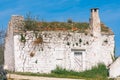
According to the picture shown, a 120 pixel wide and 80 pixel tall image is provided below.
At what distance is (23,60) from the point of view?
51906 mm

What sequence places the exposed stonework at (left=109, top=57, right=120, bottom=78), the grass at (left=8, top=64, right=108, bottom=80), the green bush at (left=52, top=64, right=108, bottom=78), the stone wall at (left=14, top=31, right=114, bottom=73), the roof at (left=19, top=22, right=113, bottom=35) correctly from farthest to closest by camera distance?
the roof at (left=19, top=22, right=113, bottom=35)
the exposed stonework at (left=109, top=57, right=120, bottom=78)
the green bush at (left=52, top=64, right=108, bottom=78)
the stone wall at (left=14, top=31, right=114, bottom=73)
the grass at (left=8, top=64, right=108, bottom=80)

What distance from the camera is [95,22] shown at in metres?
55.3

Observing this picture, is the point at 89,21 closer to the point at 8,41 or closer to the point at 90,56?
the point at 90,56

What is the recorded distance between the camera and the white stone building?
52094 mm

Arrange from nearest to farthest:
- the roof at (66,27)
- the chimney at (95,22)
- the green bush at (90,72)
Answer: the green bush at (90,72)
the roof at (66,27)
the chimney at (95,22)

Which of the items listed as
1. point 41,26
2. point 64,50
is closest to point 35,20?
point 41,26

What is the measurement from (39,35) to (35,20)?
232 centimetres

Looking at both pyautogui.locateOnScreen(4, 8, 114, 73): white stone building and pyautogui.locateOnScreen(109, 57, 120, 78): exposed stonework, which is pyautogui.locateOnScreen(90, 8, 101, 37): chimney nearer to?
pyautogui.locateOnScreen(4, 8, 114, 73): white stone building

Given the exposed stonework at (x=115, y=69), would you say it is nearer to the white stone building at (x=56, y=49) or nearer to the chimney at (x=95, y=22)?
the white stone building at (x=56, y=49)

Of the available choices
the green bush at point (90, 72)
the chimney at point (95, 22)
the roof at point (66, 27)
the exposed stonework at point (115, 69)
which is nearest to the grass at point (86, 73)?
the green bush at point (90, 72)

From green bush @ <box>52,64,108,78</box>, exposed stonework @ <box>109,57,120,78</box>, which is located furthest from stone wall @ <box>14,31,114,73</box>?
exposed stonework @ <box>109,57,120,78</box>

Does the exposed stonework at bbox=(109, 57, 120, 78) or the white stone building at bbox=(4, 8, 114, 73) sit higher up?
the white stone building at bbox=(4, 8, 114, 73)

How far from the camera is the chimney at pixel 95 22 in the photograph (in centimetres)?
5491

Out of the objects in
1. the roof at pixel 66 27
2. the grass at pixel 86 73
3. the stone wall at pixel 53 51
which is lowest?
the grass at pixel 86 73
